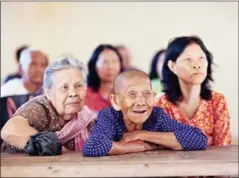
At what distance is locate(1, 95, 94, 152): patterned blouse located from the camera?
196cm

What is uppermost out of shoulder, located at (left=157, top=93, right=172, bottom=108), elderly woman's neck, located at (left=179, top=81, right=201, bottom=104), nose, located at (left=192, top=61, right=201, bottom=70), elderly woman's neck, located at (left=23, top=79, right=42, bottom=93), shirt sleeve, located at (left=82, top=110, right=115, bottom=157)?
nose, located at (left=192, top=61, right=201, bottom=70)

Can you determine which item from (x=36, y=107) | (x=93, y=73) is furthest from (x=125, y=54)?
(x=36, y=107)

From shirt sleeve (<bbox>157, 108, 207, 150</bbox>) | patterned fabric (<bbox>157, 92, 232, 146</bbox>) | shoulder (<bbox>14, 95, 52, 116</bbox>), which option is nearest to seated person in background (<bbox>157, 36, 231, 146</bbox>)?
patterned fabric (<bbox>157, 92, 232, 146</bbox>)

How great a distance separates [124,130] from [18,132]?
1.32ft

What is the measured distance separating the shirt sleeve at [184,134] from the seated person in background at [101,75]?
4.37ft

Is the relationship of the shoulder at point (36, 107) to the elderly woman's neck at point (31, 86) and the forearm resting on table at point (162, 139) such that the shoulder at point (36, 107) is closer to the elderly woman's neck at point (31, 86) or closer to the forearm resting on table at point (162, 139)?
the forearm resting on table at point (162, 139)

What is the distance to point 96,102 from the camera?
3186mm

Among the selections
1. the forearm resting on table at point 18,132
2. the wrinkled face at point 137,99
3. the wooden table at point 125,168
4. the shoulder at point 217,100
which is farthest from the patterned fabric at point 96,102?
the wooden table at point 125,168

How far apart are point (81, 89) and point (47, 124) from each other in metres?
0.20

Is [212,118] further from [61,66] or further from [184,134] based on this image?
[61,66]

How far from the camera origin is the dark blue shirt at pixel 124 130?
1689 millimetres

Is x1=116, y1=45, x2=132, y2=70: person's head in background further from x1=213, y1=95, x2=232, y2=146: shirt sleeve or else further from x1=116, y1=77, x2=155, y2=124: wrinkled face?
x1=116, y1=77, x2=155, y2=124: wrinkled face

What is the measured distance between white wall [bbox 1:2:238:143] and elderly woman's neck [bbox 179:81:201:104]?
8.28ft

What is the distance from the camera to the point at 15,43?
4.88 meters
